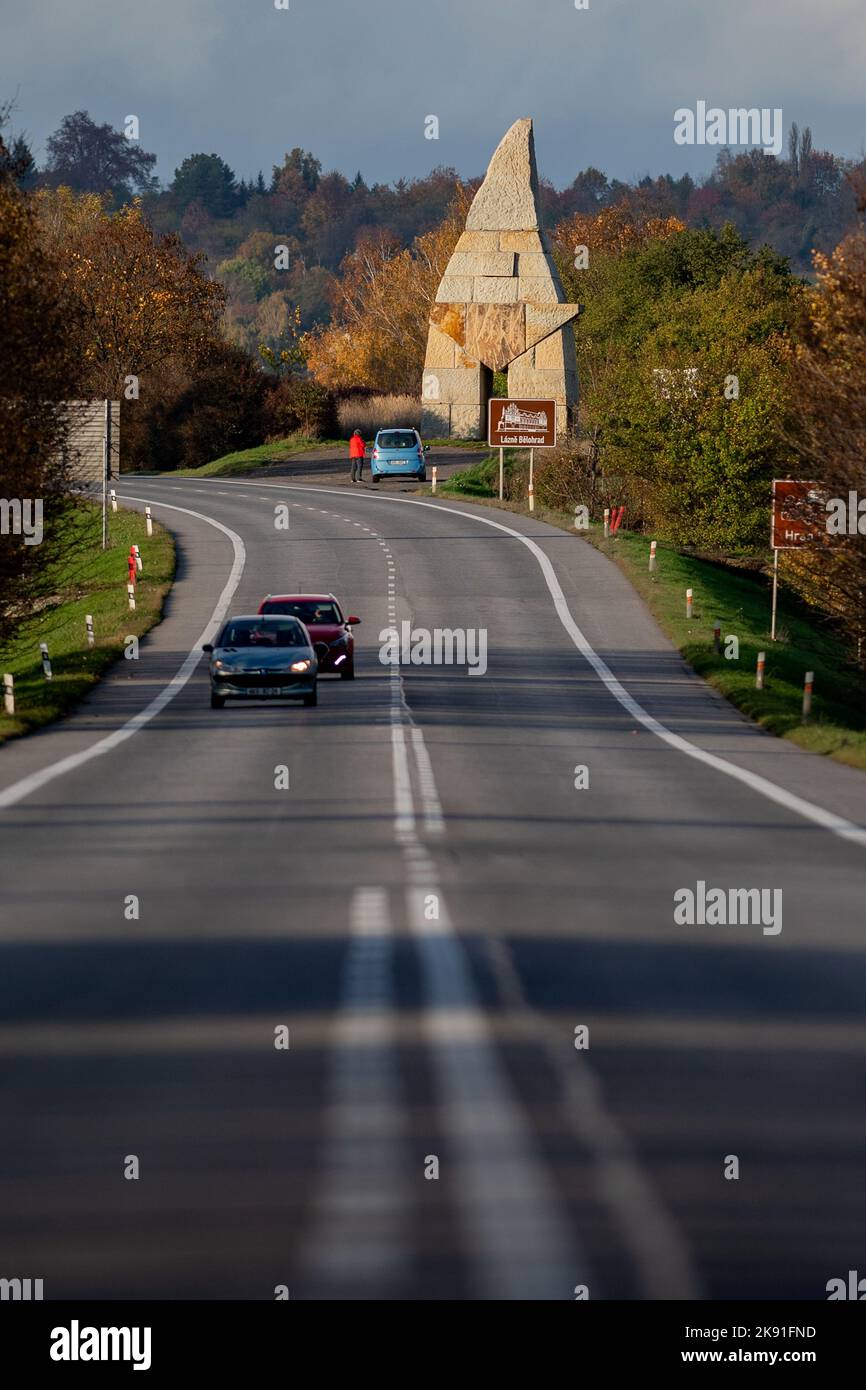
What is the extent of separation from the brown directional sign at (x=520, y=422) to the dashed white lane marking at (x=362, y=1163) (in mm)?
53425

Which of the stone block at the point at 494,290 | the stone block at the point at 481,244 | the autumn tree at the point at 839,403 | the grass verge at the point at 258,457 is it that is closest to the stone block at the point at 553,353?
the stone block at the point at 494,290

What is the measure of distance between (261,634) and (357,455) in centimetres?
4261

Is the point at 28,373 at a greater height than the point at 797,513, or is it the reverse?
the point at 28,373

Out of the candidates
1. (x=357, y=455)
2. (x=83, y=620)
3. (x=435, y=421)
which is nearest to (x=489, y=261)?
(x=435, y=421)

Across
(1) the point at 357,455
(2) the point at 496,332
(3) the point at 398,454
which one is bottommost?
(1) the point at 357,455

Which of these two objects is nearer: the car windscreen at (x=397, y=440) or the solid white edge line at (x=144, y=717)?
the solid white edge line at (x=144, y=717)

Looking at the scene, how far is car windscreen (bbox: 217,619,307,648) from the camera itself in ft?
92.1

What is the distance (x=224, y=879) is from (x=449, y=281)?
230ft

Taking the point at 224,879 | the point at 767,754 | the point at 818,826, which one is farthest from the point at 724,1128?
the point at 767,754

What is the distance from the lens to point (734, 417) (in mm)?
62094

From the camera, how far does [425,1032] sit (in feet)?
26.4

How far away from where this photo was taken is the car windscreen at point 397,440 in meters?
71.1

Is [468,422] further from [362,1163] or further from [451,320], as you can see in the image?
[362,1163]

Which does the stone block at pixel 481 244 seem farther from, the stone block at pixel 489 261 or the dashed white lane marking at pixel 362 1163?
the dashed white lane marking at pixel 362 1163
